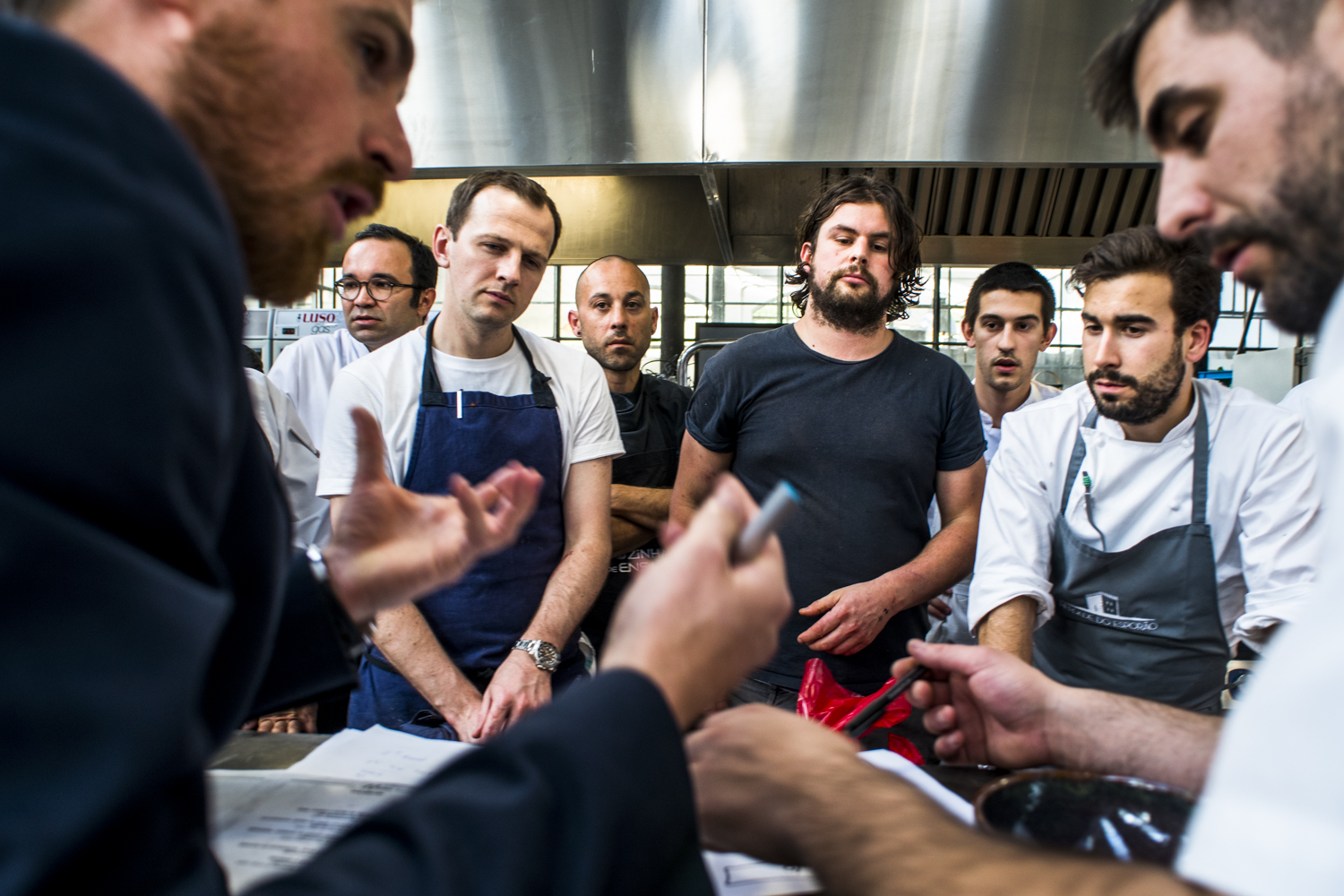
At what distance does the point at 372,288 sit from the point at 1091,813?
101 inches

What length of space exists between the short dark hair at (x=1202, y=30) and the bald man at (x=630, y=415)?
1.40 metres

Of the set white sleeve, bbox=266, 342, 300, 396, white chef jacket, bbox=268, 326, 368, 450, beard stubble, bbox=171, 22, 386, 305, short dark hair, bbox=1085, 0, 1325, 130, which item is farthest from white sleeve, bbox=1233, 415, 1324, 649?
white sleeve, bbox=266, 342, 300, 396

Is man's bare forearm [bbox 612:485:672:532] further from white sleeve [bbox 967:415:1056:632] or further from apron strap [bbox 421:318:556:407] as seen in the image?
white sleeve [bbox 967:415:1056:632]

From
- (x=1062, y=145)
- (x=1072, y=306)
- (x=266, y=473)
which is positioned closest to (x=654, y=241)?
(x=1062, y=145)

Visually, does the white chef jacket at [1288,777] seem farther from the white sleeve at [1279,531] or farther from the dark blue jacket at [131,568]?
the white sleeve at [1279,531]

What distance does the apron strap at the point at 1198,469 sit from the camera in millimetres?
1520

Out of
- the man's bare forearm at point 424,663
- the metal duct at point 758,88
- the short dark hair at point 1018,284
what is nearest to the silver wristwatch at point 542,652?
the man's bare forearm at point 424,663

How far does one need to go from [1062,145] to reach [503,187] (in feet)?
6.19

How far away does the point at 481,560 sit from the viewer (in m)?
1.53

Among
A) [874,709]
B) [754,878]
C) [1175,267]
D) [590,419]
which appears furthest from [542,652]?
[1175,267]

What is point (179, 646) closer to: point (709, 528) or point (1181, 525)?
point (709, 528)

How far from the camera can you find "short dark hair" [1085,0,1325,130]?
2.17 ft

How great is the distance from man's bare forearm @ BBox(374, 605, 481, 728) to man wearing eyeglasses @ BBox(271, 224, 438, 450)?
135 cm

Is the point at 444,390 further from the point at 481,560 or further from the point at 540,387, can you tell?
the point at 481,560
